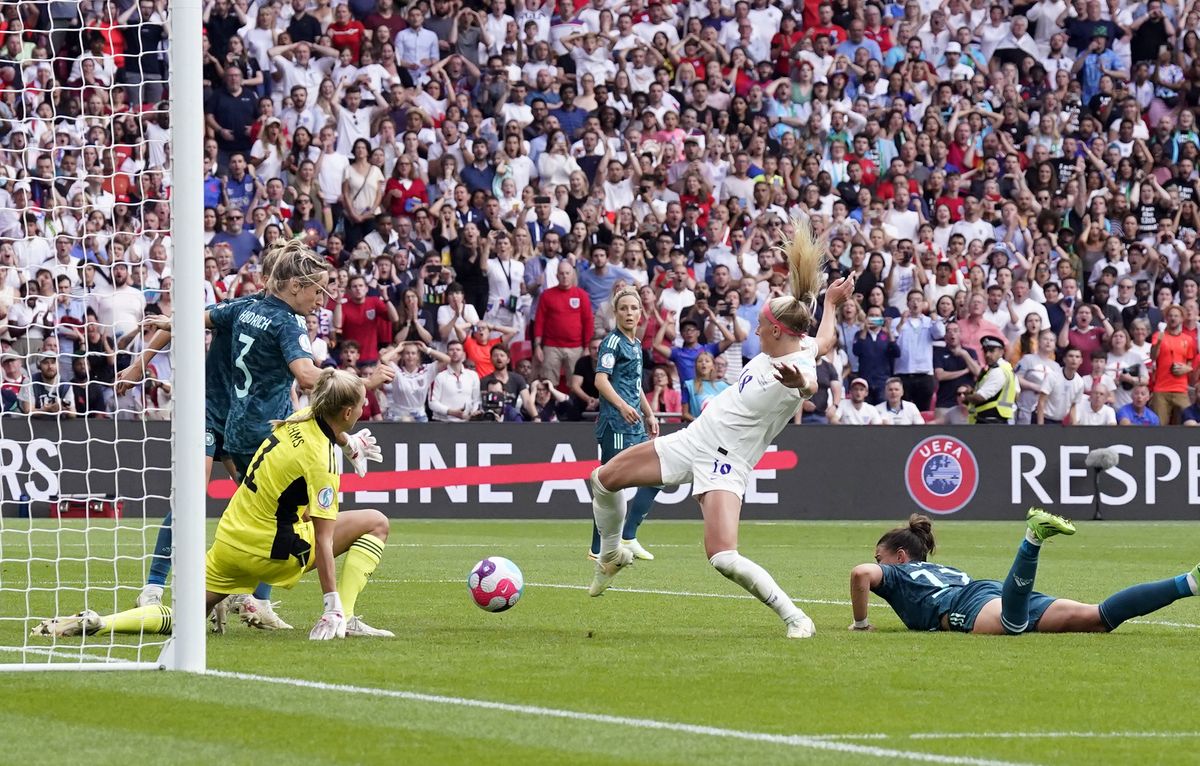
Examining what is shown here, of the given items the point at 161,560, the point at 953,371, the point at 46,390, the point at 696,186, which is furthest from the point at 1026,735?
the point at 696,186

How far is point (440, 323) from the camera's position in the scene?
2362 centimetres

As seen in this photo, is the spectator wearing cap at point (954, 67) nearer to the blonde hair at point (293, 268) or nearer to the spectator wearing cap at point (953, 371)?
the spectator wearing cap at point (953, 371)

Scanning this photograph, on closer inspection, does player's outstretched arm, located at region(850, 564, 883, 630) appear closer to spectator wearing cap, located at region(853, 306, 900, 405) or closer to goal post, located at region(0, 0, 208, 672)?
goal post, located at region(0, 0, 208, 672)

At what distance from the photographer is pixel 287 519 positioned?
9.38 metres

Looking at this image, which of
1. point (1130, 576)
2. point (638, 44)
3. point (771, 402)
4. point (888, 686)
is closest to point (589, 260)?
point (638, 44)

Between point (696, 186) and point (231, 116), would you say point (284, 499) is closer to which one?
point (231, 116)

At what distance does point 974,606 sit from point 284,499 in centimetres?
389

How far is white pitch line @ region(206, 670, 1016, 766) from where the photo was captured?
5914 mm

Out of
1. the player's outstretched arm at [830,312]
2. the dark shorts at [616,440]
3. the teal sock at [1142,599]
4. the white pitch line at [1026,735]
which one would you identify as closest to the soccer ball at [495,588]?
the player's outstretched arm at [830,312]

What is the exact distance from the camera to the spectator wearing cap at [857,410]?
24141mm

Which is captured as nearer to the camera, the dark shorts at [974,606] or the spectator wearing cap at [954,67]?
the dark shorts at [974,606]

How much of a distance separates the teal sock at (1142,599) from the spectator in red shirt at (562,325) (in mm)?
13902

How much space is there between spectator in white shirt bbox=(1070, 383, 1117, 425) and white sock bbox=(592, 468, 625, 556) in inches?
605

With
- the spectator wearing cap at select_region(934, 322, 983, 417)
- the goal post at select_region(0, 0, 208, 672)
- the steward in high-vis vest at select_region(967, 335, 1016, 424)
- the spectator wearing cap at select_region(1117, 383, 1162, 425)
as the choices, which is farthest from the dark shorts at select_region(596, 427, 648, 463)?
the spectator wearing cap at select_region(1117, 383, 1162, 425)
